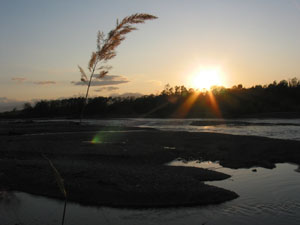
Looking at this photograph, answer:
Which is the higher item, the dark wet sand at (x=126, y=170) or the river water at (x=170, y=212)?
the dark wet sand at (x=126, y=170)

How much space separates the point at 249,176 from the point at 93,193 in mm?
4678

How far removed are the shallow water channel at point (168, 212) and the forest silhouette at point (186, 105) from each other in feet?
182

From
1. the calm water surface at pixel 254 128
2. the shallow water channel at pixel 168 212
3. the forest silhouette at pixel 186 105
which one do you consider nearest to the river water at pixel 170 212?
the shallow water channel at pixel 168 212

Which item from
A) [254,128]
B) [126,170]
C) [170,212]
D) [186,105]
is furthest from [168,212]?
[186,105]

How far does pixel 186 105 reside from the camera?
7312cm

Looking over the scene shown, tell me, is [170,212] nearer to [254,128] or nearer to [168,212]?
[168,212]

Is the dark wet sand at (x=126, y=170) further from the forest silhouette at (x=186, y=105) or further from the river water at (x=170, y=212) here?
the forest silhouette at (x=186, y=105)

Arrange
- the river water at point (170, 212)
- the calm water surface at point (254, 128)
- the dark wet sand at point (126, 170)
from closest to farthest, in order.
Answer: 1. the river water at point (170, 212)
2. the dark wet sand at point (126, 170)
3. the calm water surface at point (254, 128)

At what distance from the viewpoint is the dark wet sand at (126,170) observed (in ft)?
21.8

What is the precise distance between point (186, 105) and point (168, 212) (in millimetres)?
67841

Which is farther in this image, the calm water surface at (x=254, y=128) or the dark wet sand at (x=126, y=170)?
the calm water surface at (x=254, y=128)

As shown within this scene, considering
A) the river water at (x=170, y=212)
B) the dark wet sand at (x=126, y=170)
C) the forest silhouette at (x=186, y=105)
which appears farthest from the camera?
the forest silhouette at (x=186, y=105)

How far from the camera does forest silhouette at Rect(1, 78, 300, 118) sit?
6538 cm

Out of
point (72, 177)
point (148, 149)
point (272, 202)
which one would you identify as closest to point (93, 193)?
point (72, 177)
